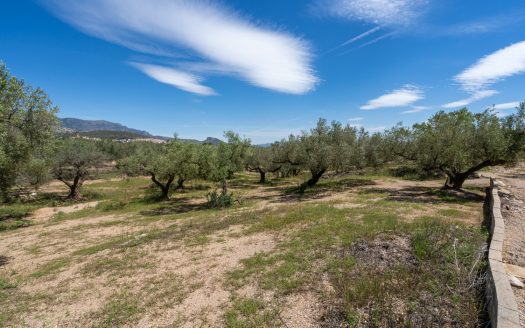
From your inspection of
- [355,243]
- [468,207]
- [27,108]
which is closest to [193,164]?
[27,108]

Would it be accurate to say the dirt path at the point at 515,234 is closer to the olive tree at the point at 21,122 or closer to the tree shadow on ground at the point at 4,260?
the olive tree at the point at 21,122

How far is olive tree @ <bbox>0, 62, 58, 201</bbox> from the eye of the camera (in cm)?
1050

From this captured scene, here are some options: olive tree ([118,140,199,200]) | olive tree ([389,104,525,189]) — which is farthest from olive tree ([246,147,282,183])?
olive tree ([389,104,525,189])

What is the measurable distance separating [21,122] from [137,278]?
903cm

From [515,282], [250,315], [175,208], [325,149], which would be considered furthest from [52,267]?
[325,149]

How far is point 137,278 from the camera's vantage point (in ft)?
29.8

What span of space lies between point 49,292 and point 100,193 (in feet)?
95.9

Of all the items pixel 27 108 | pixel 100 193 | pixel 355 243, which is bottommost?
pixel 100 193

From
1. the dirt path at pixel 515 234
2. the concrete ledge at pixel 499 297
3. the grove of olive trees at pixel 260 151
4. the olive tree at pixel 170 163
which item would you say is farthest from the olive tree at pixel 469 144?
the olive tree at pixel 170 163

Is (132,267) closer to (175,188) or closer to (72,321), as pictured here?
(72,321)

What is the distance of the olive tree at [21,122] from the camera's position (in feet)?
34.4

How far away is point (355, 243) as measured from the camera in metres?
10.1

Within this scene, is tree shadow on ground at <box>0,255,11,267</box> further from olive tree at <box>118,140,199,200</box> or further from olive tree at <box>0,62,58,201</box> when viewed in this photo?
olive tree at <box>118,140,199,200</box>

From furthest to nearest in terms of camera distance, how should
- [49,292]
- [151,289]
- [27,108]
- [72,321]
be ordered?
[27,108] → [49,292] → [151,289] → [72,321]
